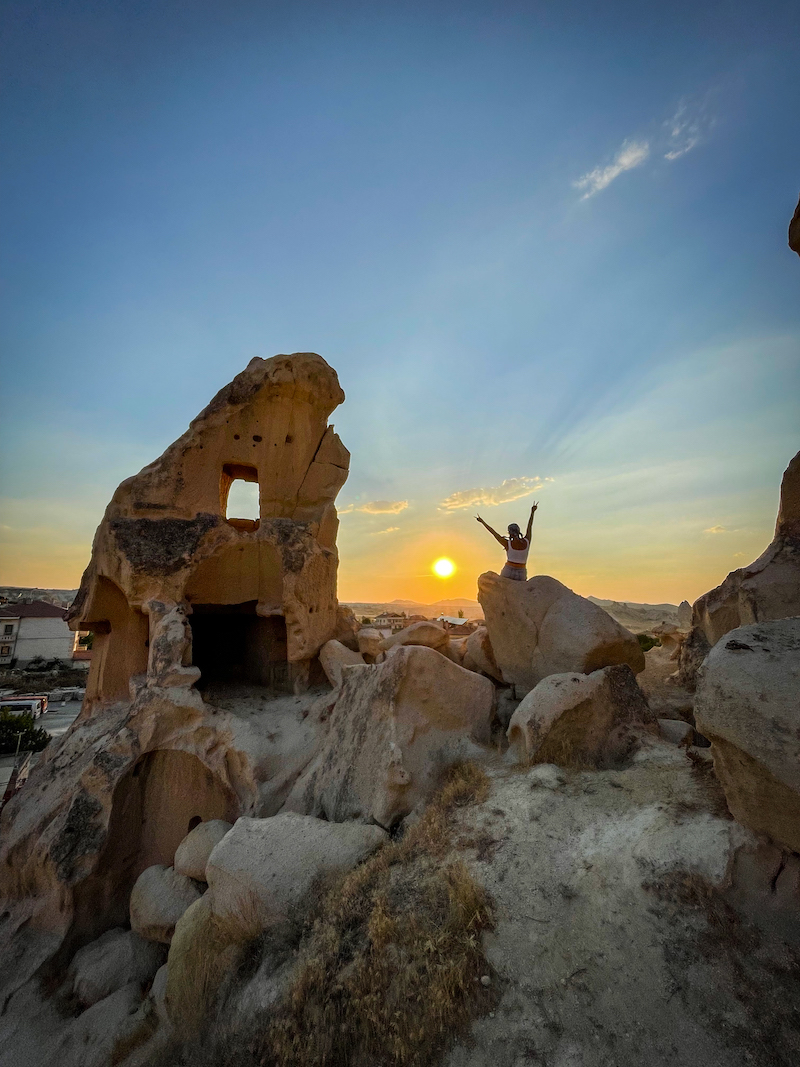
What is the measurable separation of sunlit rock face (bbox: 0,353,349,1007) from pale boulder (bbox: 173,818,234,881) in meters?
0.49

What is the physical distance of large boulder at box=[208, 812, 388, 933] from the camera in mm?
3902

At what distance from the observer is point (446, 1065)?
243 centimetres

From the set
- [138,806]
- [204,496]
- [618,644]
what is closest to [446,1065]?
[618,644]

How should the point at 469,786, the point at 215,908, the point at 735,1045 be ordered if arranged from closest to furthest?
the point at 735,1045, the point at 215,908, the point at 469,786

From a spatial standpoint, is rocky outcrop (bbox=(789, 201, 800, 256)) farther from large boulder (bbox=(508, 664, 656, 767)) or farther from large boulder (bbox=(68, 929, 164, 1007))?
large boulder (bbox=(68, 929, 164, 1007))

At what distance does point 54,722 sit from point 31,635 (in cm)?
2291

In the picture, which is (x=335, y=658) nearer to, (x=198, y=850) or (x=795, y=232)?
(x=198, y=850)

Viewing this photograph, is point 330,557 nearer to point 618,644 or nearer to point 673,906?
point 618,644

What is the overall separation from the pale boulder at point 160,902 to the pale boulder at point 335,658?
130 inches

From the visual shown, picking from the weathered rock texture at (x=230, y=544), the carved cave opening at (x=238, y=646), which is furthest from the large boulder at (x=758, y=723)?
the carved cave opening at (x=238, y=646)

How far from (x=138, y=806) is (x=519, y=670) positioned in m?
5.88

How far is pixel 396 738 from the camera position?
17.1 ft

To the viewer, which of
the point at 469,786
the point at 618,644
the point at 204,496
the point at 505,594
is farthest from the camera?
the point at 204,496

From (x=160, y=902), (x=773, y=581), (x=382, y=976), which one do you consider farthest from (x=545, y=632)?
(x=160, y=902)
